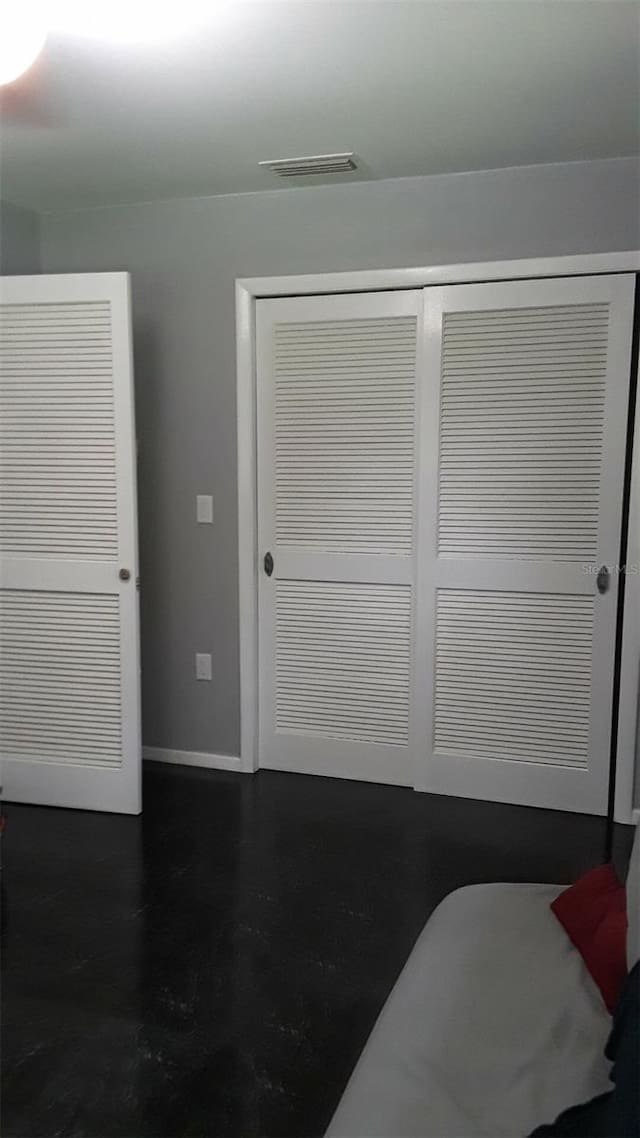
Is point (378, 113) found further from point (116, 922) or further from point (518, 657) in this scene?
point (116, 922)

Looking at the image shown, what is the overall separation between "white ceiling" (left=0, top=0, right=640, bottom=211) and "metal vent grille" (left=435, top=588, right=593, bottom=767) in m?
1.66

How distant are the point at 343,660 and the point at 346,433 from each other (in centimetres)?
97

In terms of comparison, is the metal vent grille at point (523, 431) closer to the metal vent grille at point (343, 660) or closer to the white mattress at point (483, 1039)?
the metal vent grille at point (343, 660)

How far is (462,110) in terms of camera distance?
2682mm

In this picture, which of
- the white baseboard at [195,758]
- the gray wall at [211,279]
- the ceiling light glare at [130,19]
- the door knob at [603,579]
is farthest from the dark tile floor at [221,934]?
the ceiling light glare at [130,19]

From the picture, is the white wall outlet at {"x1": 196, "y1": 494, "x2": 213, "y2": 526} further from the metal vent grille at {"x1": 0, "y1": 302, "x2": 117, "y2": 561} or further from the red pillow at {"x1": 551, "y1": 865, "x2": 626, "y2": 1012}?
the red pillow at {"x1": 551, "y1": 865, "x2": 626, "y2": 1012}

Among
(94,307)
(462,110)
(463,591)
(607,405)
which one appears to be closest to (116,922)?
(463,591)

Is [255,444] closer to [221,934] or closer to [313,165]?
[313,165]

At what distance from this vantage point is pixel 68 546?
3344 millimetres

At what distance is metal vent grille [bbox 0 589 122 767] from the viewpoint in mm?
3344

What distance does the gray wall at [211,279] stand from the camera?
3293 millimetres

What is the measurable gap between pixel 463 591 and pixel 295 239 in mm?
1594

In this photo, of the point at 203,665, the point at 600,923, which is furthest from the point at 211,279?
the point at 600,923

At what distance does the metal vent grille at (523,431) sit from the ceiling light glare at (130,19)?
5.08 feet
